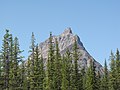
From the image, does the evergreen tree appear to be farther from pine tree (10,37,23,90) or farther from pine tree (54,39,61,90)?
pine tree (10,37,23,90)

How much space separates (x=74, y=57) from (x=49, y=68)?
6.12 metres

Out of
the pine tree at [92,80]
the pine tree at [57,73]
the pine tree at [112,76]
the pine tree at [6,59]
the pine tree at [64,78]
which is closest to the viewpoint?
the pine tree at [6,59]

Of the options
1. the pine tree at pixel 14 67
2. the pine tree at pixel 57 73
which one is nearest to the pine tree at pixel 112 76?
the pine tree at pixel 57 73

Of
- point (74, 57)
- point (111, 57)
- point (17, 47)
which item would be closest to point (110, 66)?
point (111, 57)

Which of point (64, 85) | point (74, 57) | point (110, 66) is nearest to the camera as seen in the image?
point (64, 85)

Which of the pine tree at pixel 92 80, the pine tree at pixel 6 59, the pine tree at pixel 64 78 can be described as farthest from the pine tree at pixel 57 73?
the pine tree at pixel 6 59

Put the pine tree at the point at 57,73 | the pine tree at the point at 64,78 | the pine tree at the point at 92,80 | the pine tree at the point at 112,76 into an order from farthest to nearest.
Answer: the pine tree at the point at 112,76
the pine tree at the point at 57,73
the pine tree at the point at 92,80
the pine tree at the point at 64,78

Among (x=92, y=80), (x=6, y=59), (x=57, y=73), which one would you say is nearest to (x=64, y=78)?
(x=57, y=73)

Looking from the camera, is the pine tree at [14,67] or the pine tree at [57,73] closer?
the pine tree at [14,67]

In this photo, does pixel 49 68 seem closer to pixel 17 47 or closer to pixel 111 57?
pixel 17 47

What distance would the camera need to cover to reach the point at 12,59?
61.8m

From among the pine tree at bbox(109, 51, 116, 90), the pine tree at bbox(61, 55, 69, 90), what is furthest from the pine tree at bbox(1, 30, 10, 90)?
the pine tree at bbox(109, 51, 116, 90)

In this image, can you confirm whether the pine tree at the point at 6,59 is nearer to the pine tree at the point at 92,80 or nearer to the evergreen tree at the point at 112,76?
the pine tree at the point at 92,80

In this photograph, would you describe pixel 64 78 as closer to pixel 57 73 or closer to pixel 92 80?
pixel 57 73
